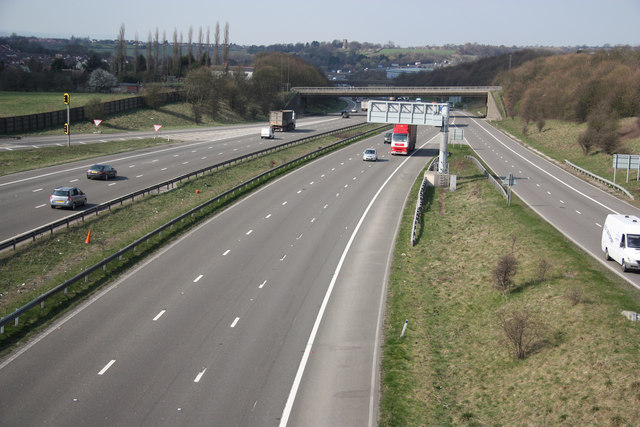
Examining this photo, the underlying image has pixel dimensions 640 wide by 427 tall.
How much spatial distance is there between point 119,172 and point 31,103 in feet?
171

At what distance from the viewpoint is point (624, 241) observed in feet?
81.6

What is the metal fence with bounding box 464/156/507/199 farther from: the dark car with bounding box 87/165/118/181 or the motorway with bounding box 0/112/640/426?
the dark car with bounding box 87/165/118/181

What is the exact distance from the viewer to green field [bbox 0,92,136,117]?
274ft

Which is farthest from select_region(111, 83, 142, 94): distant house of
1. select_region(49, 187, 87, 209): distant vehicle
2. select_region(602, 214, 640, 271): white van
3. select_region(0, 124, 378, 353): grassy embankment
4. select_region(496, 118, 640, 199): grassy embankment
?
select_region(602, 214, 640, 271): white van

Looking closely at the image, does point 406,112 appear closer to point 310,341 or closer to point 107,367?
point 310,341

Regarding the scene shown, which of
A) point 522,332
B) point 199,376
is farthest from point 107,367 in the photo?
point 522,332

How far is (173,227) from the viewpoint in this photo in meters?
33.1

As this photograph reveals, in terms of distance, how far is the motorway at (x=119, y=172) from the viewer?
1379 inches

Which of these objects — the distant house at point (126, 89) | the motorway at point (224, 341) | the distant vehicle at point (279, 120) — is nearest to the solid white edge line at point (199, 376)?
the motorway at point (224, 341)

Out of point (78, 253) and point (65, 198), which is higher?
point (65, 198)

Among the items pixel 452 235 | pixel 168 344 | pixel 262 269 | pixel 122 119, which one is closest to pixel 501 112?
pixel 122 119

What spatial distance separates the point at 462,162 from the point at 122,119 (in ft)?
167

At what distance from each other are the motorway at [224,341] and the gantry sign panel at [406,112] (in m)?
24.2

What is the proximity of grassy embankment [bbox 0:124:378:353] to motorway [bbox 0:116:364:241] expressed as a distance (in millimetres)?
2673
